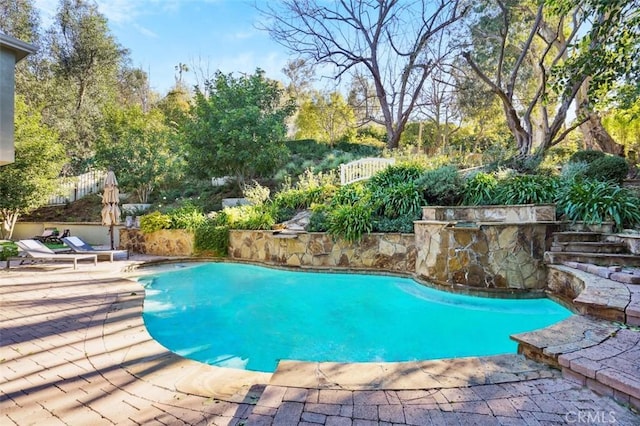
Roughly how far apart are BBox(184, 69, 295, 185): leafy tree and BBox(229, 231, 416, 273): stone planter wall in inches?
186

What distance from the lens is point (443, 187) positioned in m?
7.73

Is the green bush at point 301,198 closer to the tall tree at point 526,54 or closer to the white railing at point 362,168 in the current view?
the white railing at point 362,168

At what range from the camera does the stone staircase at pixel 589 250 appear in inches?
194

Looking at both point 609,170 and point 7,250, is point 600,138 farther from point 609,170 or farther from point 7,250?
point 7,250

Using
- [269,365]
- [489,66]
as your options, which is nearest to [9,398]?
[269,365]

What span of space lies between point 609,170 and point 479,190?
3.44m

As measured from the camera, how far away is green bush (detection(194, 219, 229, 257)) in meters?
9.27

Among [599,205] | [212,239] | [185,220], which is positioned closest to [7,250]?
[185,220]

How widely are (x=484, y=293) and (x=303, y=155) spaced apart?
1414 cm

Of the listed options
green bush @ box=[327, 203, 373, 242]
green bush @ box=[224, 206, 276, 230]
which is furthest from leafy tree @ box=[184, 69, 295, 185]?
green bush @ box=[327, 203, 373, 242]

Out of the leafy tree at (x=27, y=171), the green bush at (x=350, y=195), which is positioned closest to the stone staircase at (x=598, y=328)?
the green bush at (x=350, y=195)

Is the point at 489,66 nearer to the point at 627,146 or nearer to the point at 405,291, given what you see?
the point at 627,146

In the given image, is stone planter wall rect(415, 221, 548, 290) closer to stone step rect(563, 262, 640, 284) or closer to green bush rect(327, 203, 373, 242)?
stone step rect(563, 262, 640, 284)

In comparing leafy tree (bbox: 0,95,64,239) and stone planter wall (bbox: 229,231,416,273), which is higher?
leafy tree (bbox: 0,95,64,239)
